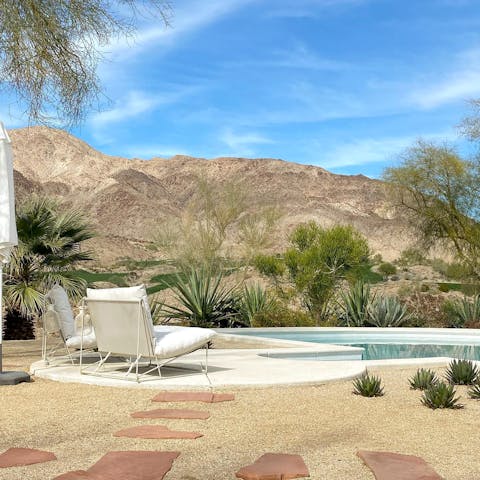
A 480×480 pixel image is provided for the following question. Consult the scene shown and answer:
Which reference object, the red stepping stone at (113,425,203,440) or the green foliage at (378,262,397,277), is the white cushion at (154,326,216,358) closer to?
the red stepping stone at (113,425,203,440)

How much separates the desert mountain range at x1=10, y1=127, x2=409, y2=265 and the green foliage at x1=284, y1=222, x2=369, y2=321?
3913 centimetres

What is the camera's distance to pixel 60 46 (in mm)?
10828

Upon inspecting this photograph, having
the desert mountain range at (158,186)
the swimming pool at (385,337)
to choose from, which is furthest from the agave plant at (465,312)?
the desert mountain range at (158,186)

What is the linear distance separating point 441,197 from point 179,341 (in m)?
18.7

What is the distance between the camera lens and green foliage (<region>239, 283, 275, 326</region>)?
16.4 m

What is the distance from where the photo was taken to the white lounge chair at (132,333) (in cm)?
711

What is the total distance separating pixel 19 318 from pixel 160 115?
21.3 meters

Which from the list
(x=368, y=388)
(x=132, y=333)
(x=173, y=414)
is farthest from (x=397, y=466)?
(x=132, y=333)

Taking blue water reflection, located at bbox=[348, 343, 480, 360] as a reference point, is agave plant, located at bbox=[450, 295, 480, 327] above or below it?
above

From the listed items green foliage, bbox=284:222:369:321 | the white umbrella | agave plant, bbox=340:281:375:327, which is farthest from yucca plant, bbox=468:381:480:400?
green foliage, bbox=284:222:369:321

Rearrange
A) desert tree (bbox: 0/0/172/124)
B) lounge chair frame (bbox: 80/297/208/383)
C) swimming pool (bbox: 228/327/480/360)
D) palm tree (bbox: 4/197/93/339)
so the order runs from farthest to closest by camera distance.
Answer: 1. swimming pool (bbox: 228/327/480/360)
2. palm tree (bbox: 4/197/93/339)
3. desert tree (bbox: 0/0/172/124)
4. lounge chair frame (bbox: 80/297/208/383)

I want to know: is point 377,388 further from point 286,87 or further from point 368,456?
point 286,87

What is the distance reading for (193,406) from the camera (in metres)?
6.30

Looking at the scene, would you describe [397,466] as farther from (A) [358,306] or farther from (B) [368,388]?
(A) [358,306]
